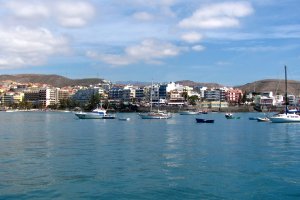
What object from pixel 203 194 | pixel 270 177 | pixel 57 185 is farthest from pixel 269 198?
pixel 57 185

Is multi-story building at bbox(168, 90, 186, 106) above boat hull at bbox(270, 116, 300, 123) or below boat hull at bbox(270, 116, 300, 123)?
above

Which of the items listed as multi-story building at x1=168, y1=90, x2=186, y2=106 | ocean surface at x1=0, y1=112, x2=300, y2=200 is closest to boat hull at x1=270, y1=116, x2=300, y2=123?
ocean surface at x1=0, y1=112, x2=300, y2=200

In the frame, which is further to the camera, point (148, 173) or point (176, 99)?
point (176, 99)

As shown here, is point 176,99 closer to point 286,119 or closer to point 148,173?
point 286,119

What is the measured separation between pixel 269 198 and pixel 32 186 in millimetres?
8846

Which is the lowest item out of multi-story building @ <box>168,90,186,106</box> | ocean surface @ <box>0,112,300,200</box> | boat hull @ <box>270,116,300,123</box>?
ocean surface @ <box>0,112,300,200</box>

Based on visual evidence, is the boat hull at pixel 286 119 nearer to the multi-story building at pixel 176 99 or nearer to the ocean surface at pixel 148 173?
the ocean surface at pixel 148 173

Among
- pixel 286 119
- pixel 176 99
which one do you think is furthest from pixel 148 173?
pixel 176 99

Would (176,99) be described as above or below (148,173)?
above

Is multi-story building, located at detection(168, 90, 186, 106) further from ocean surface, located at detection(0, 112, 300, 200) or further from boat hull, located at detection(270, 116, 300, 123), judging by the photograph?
ocean surface, located at detection(0, 112, 300, 200)

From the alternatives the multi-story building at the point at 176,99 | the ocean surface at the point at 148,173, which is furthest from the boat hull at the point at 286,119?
the multi-story building at the point at 176,99

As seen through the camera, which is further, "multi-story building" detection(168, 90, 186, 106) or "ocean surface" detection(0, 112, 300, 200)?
"multi-story building" detection(168, 90, 186, 106)

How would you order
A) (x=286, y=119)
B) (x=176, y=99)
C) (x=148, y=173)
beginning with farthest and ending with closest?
(x=176, y=99)
(x=286, y=119)
(x=148, y=173)

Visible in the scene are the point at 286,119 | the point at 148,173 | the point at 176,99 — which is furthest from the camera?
the point at 176,99
